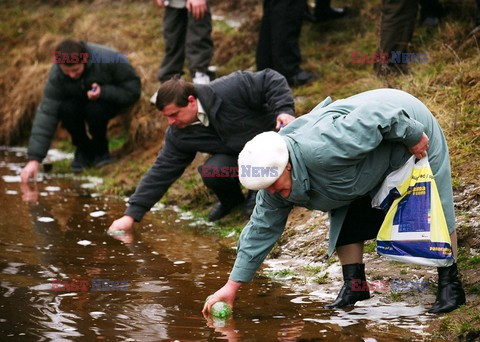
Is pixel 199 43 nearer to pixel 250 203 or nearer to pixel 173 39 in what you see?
pixel 173 39

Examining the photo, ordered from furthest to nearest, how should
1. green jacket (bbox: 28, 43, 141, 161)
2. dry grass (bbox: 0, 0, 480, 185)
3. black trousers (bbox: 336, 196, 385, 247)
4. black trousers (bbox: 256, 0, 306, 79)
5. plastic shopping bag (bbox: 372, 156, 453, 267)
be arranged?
green jacket (bbox: 28, 43, 141, 161) → black trousers (bbox: 256, 0, 306, 79) → dry grass (bbox: 0, 0, 480, 185) → black trousers (bbox: 336, 196, 385, 247) → plastic shopping bag (bbox: 372, 156, 453, 267)

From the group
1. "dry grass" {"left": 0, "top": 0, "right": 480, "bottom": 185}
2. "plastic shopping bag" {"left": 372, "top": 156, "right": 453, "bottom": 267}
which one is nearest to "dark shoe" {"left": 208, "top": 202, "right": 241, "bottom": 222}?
"dry grass" {"left": 0, "top": 0, "right": 480, "bottom": 185}

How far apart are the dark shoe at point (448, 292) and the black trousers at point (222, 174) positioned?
279 cm

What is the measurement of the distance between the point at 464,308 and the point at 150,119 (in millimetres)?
6187

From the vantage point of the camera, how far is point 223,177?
735 cm

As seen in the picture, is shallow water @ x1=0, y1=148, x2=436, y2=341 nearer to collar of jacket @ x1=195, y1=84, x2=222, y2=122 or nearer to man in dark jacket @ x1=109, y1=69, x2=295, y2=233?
man in dark jacket @ x1=109, y1=69, x2=295, y2=233

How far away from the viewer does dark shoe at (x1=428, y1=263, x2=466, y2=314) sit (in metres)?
4.82

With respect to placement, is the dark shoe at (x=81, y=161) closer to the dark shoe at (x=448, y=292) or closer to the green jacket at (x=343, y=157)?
the green jacket at (x=343, y=157)

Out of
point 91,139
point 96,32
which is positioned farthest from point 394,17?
point 96,32

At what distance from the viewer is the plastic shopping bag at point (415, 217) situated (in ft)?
15.5

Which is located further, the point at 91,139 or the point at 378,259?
the point at 91,139

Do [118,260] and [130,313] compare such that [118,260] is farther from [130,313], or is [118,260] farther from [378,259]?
[378,259]

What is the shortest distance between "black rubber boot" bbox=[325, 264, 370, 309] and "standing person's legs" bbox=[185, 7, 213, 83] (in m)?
4.55

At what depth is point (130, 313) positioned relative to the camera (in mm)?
5145
